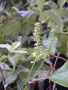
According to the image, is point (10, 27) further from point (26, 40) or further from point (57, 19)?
point (57, 19)

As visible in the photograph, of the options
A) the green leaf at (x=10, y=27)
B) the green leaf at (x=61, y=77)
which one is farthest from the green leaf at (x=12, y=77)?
the green leaf at (x=10, y=27)

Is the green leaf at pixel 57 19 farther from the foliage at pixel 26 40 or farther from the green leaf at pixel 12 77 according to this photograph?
A: the green leaf at pixel 12 77

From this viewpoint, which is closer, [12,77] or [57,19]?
[12,77]

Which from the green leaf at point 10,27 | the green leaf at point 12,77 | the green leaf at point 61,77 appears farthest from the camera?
the green leaf at point 10,27

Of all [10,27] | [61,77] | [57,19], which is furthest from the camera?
[10,27]

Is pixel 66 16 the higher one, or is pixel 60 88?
pixel 66 16

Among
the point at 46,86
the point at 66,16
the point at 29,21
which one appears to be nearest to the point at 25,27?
the point at 29,21

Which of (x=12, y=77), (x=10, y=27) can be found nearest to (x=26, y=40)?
(x=10, y=27)

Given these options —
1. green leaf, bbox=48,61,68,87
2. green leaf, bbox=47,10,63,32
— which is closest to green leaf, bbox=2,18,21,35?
green leaf, bbox=47,10,63,32

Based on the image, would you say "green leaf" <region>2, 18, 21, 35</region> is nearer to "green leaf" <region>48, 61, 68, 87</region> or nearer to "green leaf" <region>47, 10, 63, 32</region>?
"green leaf" <region>47, 10, 63, 32</region>

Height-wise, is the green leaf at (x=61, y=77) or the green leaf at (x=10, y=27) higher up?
the green leaf at (x=10, y=27)

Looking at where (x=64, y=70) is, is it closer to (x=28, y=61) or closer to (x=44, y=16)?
(x=28, y=61)
